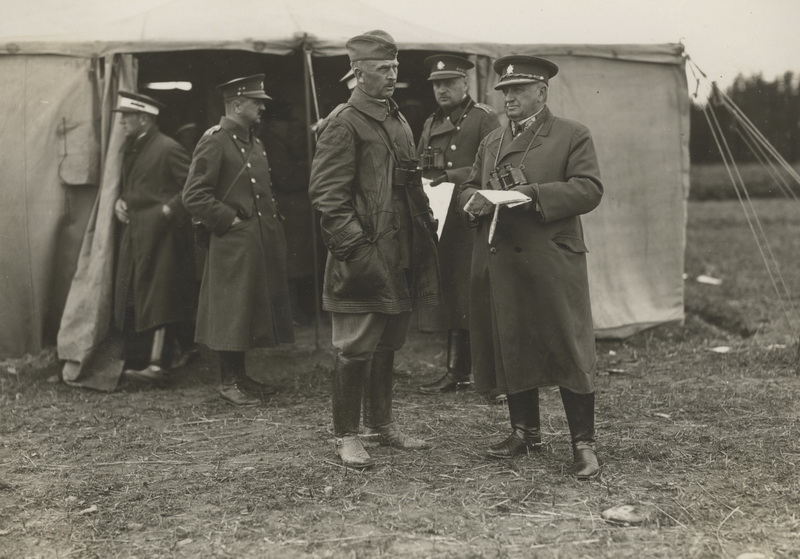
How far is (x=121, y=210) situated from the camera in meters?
6.33

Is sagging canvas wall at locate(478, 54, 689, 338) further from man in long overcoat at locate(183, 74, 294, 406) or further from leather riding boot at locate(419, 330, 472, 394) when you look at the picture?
man in long overcoat at locate(183, 74, 294, 406)

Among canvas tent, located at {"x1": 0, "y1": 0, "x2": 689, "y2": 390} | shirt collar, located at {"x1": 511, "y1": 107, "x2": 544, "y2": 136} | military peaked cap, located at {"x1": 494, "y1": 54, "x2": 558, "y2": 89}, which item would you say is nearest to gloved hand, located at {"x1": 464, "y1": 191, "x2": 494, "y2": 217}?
shirt collar, located at {"x1": 511, "y1": 107, "x2": 544, "y2": 136}

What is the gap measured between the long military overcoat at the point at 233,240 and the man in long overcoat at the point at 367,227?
164 centimetres

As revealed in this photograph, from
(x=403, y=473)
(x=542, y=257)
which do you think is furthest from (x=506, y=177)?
(x=403, y=473)

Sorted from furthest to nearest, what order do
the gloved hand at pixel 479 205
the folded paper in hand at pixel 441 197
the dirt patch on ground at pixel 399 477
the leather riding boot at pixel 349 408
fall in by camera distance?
the folded paper in hand at pixel 441 197 → the leather riding boot at pixel 349 408 → the gloved hand at pixel 479 205 → the dirt patch on ground at pixel 399 477

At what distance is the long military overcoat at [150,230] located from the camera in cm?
631

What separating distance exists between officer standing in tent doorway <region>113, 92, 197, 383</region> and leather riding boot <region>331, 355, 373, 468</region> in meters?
2.39

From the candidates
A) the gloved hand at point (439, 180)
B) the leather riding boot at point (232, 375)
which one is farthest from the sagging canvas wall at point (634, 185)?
the leather riding boot at point (232, 375)

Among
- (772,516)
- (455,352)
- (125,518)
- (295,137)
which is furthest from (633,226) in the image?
(125,518)

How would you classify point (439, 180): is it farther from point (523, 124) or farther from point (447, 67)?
point (523, 124)

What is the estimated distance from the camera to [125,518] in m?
3.72

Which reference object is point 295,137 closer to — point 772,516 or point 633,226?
point 633,226

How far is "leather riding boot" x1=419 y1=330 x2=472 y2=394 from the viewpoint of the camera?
6039mm

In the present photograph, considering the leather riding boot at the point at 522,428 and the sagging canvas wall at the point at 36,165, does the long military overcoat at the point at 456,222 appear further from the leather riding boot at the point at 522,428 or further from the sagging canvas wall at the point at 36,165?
the sagging canvas wall at the point at 36,165
